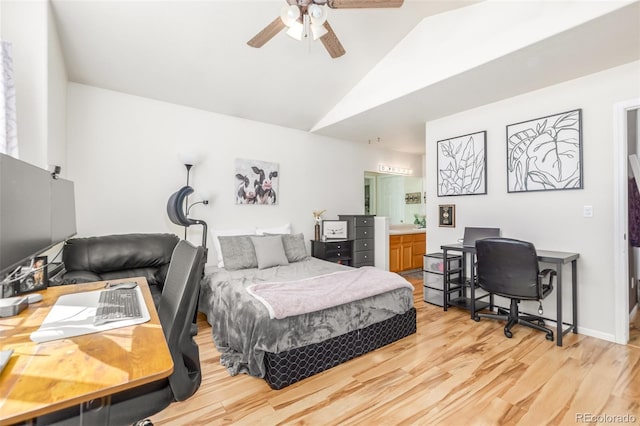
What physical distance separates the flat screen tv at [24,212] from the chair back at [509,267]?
323cm

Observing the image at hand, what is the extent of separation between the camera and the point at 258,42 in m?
2.24

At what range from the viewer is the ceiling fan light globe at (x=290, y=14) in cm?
188

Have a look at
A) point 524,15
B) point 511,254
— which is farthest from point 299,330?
point 524,15

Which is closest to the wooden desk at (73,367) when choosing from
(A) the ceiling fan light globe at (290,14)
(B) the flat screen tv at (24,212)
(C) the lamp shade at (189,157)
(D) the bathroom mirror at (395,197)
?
(B) the flat screen tv at (24,212)

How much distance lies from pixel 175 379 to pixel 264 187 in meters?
3.32

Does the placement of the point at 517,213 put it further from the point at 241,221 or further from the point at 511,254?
the point at 241,221

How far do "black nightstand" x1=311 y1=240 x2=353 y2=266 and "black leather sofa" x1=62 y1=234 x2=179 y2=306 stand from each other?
209cm

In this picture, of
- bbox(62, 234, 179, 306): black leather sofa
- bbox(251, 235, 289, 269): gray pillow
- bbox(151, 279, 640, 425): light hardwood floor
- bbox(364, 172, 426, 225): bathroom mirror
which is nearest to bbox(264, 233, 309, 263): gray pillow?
bbox(251, 235, 289, 269): gray pillow

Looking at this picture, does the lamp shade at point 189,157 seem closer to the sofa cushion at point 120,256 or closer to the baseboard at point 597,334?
the sofa cushion at point 120,256

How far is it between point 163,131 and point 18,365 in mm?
3248

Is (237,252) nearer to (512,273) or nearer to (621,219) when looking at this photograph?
(512,273)

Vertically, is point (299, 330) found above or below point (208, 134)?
below

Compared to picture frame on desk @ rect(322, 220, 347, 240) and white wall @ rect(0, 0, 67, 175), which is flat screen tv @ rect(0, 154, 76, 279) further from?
picture frame on desk @ rect(322, 220, 347, 240)

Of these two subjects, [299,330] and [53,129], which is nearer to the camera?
[299,330]
